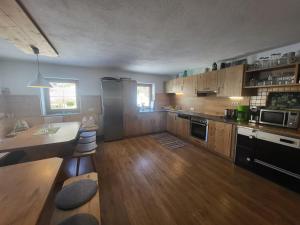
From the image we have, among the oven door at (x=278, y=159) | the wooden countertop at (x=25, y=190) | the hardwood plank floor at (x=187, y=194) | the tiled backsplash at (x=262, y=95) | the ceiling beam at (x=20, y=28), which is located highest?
the ceiling beam at (x=20, y=28)

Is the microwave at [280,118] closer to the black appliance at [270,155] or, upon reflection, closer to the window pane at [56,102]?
the black appliance at [270,155]

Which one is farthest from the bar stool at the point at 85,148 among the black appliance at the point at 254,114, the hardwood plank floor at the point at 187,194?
the black appliance at the point at 254,114

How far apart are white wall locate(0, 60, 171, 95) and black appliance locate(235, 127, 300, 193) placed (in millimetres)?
3879

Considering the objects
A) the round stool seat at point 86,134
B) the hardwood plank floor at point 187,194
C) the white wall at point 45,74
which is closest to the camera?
the hardwood plank floor at point 187,194

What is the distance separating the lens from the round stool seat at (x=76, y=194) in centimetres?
109

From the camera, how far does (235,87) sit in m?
2.83

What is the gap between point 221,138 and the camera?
2949 millimetres

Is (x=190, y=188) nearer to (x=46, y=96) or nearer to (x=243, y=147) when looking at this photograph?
(x=243, y=147)

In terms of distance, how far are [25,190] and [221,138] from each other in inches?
126

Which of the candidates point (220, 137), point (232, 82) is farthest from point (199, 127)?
point (232, 82)

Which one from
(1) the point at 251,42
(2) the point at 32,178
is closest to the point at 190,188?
(2) the point at 32,178

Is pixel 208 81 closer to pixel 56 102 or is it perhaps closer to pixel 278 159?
pixel 278 159

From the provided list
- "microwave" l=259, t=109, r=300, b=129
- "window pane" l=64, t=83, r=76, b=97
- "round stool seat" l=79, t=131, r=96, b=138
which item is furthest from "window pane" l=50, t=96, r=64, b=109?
"microwave" l=259, t=109, r=300, b=129

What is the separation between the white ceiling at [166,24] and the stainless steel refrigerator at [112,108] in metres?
1.49
